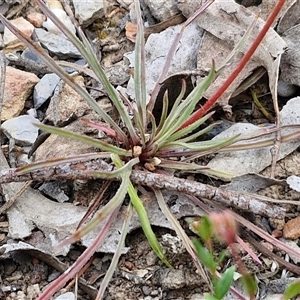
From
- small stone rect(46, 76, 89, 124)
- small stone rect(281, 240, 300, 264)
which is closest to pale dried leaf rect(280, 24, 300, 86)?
small stone rect(281, 240, 300, 264)

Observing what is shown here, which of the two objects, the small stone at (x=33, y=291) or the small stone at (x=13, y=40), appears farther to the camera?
the small stone at (x=13, y=40)

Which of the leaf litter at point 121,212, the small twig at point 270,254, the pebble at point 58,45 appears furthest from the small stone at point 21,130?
the small twig at point 270,254

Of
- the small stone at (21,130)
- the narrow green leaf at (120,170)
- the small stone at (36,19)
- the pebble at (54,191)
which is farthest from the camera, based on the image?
the small stone at (36,19)

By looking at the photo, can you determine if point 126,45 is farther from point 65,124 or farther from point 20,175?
point 20,175

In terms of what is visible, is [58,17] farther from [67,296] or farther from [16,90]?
[67,296]

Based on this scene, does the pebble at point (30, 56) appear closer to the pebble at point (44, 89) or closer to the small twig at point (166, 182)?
the pebble at point (44, 89)

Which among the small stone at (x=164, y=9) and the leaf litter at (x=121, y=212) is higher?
the small stone at (x=164, y=9)
